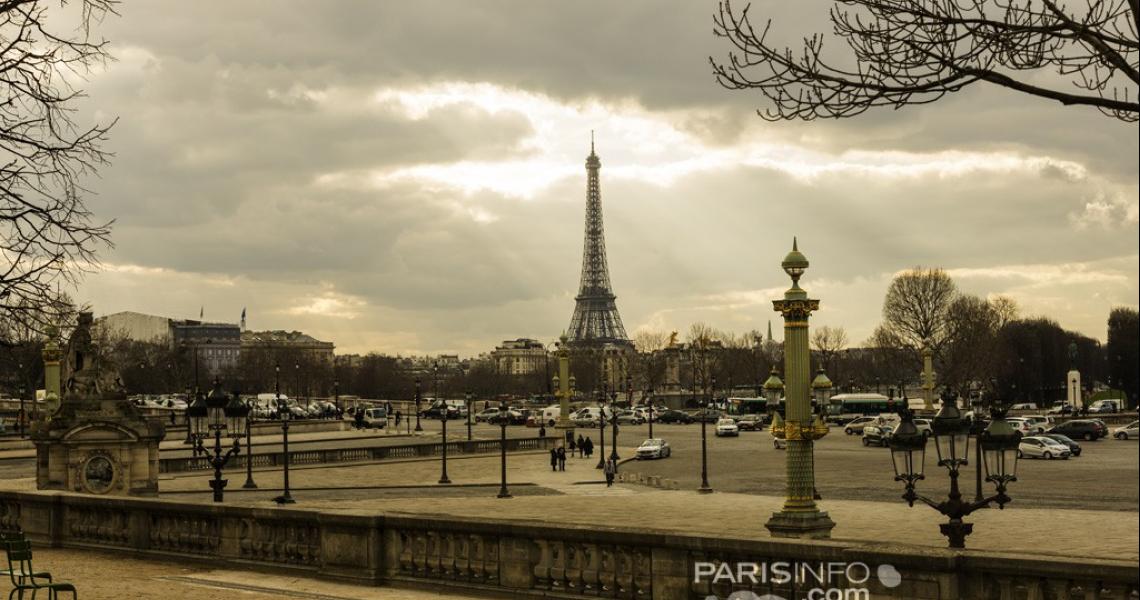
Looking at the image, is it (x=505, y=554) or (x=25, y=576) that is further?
(x=505, y=554)

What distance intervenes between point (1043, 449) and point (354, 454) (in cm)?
3602

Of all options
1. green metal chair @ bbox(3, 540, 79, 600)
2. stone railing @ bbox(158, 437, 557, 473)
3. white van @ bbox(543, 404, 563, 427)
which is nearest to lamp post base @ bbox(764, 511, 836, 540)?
green metal chair @ bbox(3, 540, 79, 600)

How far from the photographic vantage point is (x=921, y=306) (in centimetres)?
13825

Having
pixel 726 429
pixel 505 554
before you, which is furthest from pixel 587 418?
pixel 505 554

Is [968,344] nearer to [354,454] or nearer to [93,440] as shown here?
[354,454]

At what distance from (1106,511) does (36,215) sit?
33.5m

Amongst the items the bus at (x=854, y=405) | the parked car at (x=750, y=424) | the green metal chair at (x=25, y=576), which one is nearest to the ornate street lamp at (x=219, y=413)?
the green metal chair at (x=25, y=576)

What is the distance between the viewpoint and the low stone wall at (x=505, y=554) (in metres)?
12.1

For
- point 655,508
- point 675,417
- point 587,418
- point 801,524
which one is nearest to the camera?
point 801,524

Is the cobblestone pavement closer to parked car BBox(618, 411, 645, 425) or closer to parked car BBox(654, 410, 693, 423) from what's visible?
parked car BBox(618, 411, 645, 425)

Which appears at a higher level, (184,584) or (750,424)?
(184,584)

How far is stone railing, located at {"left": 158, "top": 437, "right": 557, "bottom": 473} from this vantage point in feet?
209

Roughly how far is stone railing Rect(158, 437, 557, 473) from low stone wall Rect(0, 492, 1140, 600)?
38.5m

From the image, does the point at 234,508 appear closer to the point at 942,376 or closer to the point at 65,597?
the point at 65,597
